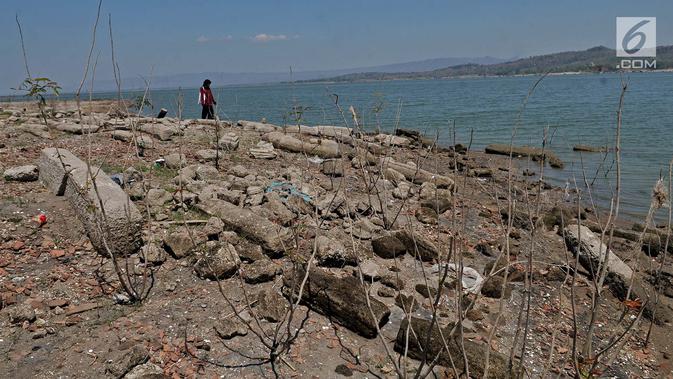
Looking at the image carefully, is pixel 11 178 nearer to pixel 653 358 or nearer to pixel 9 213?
pixel 9 213

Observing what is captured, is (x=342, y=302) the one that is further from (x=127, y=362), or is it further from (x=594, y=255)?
(x=594, y=255)

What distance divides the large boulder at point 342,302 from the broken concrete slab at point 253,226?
2.51 ft

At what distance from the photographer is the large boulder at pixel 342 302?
4.27m

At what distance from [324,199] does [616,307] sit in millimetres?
4323

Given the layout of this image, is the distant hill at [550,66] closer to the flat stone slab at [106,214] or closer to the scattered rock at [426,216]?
the scattered rock at [426,216]

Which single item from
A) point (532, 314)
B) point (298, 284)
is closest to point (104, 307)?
point (298, 284)

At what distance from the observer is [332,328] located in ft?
14.3

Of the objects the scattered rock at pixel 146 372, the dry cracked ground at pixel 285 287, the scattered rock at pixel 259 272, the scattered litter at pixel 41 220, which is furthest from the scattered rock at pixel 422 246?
the scattered litter at pixel 41 220

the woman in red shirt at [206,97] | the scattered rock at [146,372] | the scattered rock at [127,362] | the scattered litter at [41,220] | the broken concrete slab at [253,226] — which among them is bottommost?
the scattered rock at [146,372]

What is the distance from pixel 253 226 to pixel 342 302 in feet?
5.64

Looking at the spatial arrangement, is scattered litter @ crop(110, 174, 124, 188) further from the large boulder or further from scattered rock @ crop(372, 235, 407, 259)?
scattered rock @ crop(372, 235, 407, 259)

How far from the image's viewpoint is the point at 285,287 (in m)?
4.70

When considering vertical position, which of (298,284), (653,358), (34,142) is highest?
(34,142)

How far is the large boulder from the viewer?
4.27 meters
